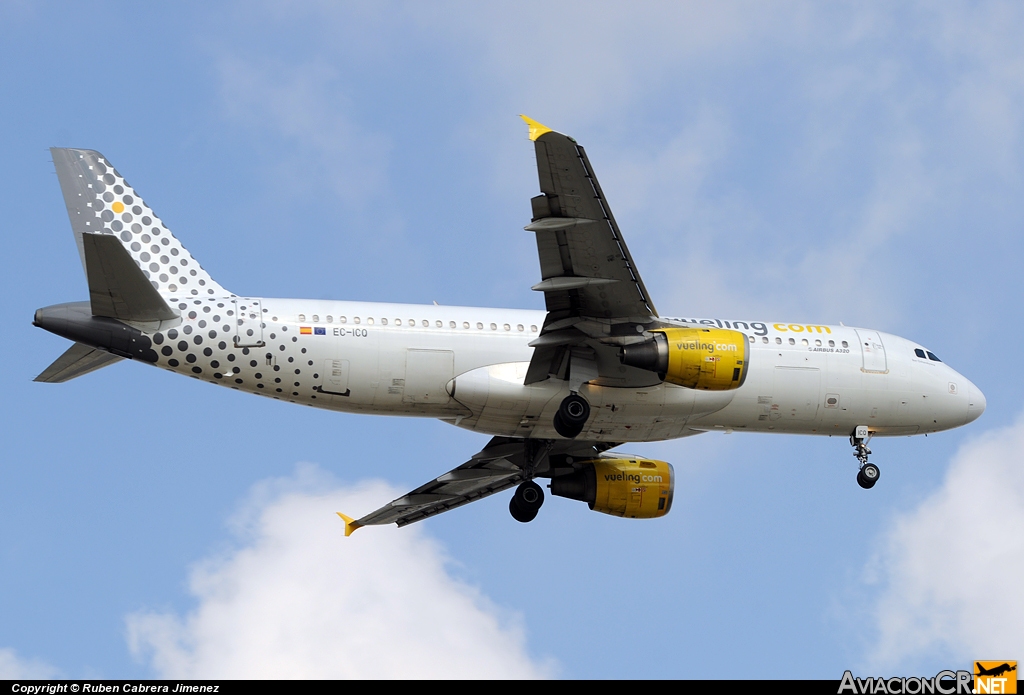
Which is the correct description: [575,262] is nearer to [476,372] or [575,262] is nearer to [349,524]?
[476,372]

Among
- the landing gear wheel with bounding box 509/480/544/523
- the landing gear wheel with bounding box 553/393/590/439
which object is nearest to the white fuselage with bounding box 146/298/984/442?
the landing gear wheel with bounding box 553/393/590/439

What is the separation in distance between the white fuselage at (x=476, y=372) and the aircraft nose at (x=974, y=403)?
6.90 feet

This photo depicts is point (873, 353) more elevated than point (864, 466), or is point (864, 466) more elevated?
point (873, 353)

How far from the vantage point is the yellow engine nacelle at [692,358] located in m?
24.6

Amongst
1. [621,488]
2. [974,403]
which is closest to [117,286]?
[621,488]

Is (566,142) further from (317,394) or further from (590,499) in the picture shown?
(590,499)

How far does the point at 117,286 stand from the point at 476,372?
7.53 meters

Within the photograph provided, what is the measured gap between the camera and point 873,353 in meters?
28.9

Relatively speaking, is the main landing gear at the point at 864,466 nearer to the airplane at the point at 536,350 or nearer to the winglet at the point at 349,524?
the airplane at the point at 536,350

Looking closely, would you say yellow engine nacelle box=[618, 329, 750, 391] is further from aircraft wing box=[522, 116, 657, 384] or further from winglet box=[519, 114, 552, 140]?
winglet box=[519, 114, 552, 140]

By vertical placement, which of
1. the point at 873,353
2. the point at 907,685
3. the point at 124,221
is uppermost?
the point at 873,353

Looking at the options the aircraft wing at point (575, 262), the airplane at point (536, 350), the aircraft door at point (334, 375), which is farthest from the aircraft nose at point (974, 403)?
the aircraft door at point (334, 375)

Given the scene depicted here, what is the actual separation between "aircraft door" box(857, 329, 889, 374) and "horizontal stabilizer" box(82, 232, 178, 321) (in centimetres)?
1588

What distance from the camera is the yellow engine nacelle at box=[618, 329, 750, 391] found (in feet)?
80.8
